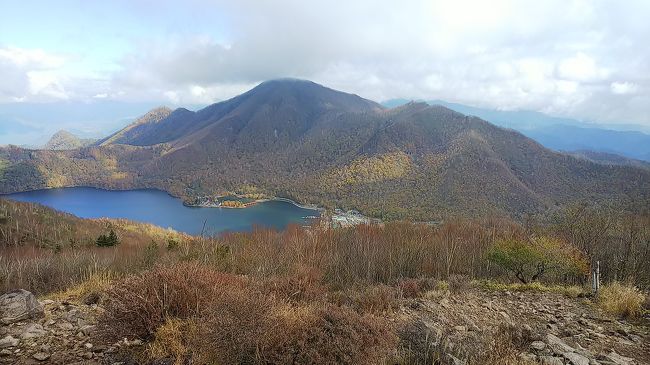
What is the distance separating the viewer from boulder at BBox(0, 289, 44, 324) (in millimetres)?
6242

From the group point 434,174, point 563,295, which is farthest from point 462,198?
point 563,295

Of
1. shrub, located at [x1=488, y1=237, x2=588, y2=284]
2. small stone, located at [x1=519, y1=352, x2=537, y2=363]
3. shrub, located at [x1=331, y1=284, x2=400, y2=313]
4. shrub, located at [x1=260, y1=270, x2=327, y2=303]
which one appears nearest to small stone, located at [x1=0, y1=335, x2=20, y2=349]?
shrub, located at [x1=260, y1=270, x2=327, y2=303]

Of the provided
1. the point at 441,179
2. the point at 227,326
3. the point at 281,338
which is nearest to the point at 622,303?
the point at 281,338

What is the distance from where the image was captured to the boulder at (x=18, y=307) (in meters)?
6.24

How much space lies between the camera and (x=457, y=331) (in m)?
7.03

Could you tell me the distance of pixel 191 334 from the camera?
4977 millimetres

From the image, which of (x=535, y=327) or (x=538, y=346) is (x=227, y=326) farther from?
(x=535, y=327)

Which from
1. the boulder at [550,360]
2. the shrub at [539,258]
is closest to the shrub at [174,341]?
the boulder at [550,360]

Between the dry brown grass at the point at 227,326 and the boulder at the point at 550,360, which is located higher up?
the dry brown grass at the point at 227,326

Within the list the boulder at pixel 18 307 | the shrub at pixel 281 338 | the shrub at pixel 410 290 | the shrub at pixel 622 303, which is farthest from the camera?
the shrub at pixel 410 290

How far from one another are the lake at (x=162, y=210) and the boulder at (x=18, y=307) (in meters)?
79.6

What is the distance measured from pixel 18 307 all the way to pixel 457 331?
802 centimetres

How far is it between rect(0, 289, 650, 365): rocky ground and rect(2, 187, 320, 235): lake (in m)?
78.4

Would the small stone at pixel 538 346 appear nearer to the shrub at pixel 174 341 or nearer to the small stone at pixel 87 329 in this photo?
the shrub at pixel 174 341
